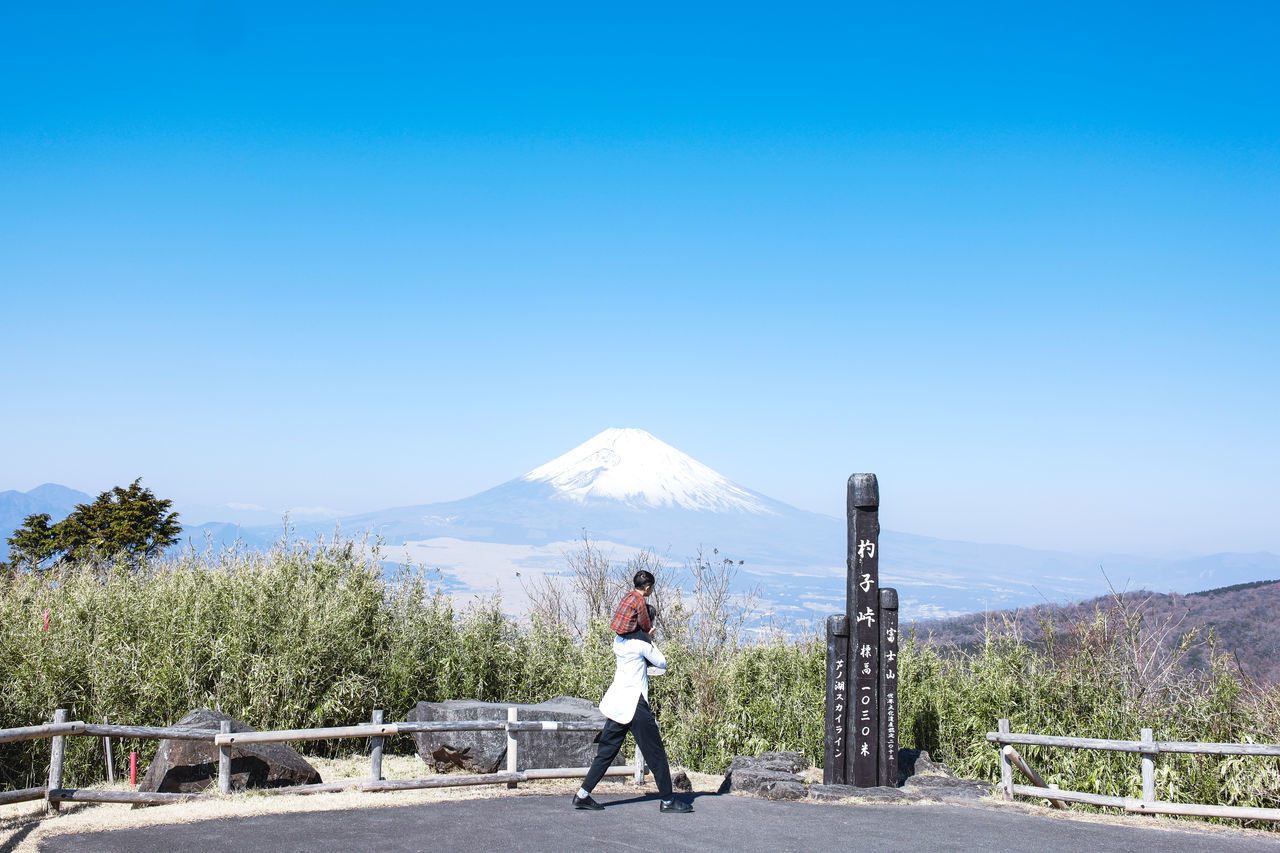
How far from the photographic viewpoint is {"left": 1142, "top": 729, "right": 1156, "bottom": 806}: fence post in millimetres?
8109

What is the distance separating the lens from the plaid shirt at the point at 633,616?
24.1 feet

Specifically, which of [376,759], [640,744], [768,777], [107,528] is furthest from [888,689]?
[107,528]

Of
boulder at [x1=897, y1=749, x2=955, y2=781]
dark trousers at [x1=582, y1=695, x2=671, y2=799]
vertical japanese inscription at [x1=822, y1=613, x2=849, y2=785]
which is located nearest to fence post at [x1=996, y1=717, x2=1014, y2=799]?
boulder at [x1=897, y1=749, x2=955, y2=781]

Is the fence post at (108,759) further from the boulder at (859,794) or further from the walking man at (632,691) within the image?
the boulder at (859,794)

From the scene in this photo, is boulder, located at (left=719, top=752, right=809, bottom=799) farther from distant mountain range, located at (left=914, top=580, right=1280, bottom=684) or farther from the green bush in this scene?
distant mountain range, located at (left=914, top=580, right=1280, bottom=684)

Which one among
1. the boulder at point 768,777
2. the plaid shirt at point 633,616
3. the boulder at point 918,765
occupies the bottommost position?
the boulder at point 918,765

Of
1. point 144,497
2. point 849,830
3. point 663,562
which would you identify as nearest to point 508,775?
point 849,830

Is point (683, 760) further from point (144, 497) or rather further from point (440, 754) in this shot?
point (144, 497)

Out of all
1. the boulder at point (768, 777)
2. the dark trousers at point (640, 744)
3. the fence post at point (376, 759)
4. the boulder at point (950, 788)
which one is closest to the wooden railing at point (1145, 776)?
the boulder at point (950, 788)

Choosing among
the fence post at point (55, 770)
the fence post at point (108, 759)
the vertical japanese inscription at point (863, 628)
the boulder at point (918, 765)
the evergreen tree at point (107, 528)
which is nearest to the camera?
the fence post at point (55, 770)

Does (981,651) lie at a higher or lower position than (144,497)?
lower

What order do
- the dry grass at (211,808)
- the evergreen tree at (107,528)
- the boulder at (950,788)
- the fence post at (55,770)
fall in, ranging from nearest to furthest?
the dry grass at (211,808) < the fence post at (55,770) < the boulder at (950,788) < the evergreen tree at (107,528)

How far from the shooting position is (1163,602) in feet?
73.9

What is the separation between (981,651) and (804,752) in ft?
8.64
